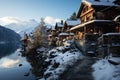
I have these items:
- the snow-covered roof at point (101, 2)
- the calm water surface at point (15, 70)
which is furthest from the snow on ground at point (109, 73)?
the snow-covered roof at point (101, 2)

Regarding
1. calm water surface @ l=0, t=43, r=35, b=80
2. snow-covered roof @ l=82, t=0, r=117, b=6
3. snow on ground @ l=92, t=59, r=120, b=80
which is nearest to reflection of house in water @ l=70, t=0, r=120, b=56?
snow-covered roof @ l=82, t=0, r=117, b=6

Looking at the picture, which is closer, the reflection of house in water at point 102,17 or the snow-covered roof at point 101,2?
the reflection of house in water at point 102,17

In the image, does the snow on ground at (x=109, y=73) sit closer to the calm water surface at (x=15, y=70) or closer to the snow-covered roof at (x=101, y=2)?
the calm water surface at (x=15, y=70)

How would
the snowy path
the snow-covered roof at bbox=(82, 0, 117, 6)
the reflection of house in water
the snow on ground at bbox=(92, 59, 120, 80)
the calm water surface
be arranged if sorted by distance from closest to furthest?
the snow on ground at bbox=(92, 59, 120, 80) → the snowy path → the calm water surface → the reflection of house in water → the snow-covered roof at bbox=(82, 0, 117, 6)

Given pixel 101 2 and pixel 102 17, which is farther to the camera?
pixel 101 2

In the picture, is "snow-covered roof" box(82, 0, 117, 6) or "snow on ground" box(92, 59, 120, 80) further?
"snow-covered roof" box(82, 0, 117, 6)

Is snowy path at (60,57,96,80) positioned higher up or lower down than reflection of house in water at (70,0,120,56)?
lower down

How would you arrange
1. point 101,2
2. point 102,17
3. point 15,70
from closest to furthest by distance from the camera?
→ point 102,17 → point 101,2 → point 15,70

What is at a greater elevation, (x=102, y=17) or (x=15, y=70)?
(x=102, y=17)

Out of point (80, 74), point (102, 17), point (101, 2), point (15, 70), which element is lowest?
point (15, 70)

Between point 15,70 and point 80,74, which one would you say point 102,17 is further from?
point 15,70

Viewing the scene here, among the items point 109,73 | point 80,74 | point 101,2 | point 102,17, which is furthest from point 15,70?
point 109,73

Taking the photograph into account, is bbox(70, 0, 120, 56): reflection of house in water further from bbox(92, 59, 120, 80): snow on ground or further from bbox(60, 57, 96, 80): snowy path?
bbox(92, 59, 120, 80): snow on ground

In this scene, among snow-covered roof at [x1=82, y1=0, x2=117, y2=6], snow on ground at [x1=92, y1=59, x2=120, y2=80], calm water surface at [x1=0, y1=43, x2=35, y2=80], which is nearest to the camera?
snow on ground at [x1=92, y1=59, x2=120, y2=80]
